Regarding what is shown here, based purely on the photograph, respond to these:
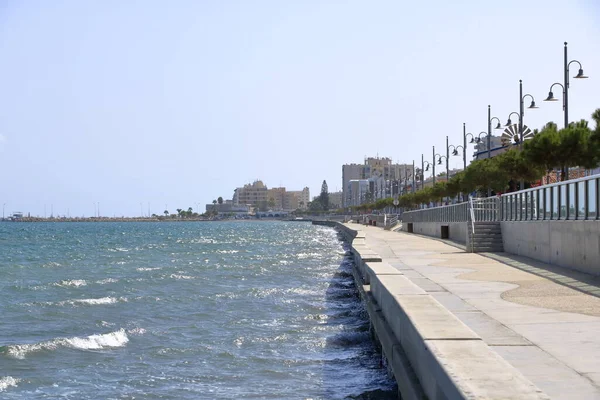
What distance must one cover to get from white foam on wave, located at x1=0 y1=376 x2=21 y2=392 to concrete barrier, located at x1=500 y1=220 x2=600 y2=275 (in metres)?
12.7

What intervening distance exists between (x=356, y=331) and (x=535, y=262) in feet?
30.2

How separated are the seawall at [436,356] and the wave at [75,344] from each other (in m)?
6.33

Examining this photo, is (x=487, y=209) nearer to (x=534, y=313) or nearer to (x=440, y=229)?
(x=440, y=229)

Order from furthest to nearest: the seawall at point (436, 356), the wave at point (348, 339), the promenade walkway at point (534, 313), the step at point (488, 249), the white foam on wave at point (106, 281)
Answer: the white foam on wave at point (106, 281), the step at point (488, 249), the wave at point (348, 339), the promenade walkway at point (534, 313), the seawall at point (436, 356)

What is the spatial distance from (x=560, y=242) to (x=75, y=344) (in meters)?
13.2

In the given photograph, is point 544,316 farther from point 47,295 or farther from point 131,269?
point 131,269

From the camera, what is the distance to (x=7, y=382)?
1388cm

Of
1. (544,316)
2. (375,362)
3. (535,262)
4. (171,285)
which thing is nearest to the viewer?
(544,316)

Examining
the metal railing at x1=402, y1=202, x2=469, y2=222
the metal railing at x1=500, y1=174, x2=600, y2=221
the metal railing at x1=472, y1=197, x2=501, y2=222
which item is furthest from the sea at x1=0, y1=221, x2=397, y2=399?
the metal railing at x1=402, y1=202, x2=469, y2=222

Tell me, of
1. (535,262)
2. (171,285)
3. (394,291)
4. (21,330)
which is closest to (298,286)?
(171,285)

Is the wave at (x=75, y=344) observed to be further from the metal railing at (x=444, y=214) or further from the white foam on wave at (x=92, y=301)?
the metal railing at (x=444, y=214)

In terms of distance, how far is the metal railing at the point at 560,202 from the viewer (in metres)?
20.4

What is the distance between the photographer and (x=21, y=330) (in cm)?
2047

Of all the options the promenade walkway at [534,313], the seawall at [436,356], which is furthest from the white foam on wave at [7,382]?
the promenade walkway at [534,313]
